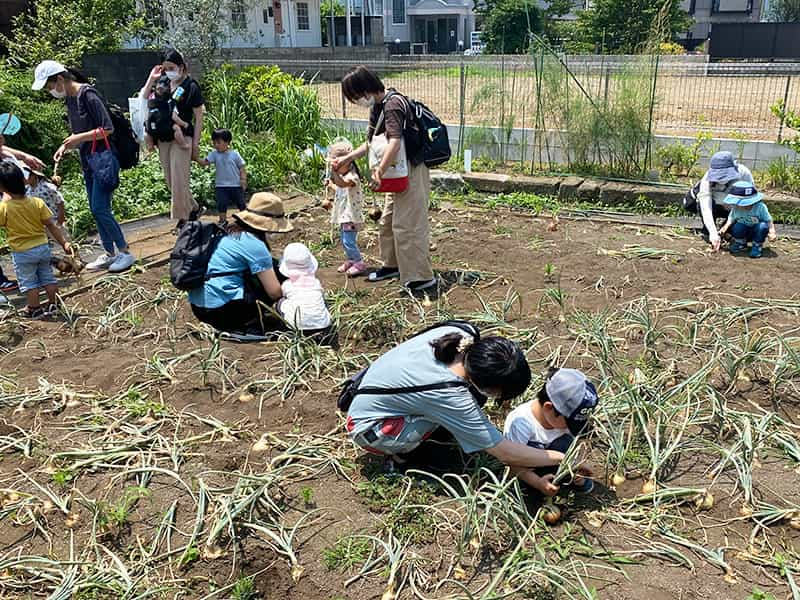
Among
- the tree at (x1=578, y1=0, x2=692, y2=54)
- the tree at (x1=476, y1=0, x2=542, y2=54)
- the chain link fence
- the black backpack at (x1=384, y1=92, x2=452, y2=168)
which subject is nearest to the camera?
the black backpack at (x1=384, y1=92, x2=452, y2=168)

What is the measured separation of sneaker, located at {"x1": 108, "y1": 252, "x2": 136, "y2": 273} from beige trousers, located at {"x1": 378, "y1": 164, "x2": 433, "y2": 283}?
232cm

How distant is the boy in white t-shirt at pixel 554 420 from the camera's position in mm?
2881

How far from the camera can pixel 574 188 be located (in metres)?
7.88

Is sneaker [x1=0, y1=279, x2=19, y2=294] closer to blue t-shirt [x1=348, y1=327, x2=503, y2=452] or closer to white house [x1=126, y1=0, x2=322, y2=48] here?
blue t-shirt [x1=348, y1=327, x2=503, y2=452]

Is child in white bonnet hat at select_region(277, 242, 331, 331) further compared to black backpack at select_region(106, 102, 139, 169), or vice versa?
black backpack at select_region(106, 102, 139, 169)

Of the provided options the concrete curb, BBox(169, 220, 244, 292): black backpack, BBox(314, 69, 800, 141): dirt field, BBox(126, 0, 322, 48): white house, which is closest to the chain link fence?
BBox(314, 69, 800, 141): dirt field

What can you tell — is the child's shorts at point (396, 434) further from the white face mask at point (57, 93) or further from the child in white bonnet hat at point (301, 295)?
the white face mask at point (57, 93)

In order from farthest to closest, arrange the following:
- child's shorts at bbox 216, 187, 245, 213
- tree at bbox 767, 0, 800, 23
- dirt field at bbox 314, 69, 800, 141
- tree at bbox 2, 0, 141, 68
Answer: tree at bbox 767, 0, 800, 23 < tree at bbox 2, 0, 141, 68 < dirt field at bbox 314, 69, 800, 141 < child's shorts at bbox 216, 187, 245, 213

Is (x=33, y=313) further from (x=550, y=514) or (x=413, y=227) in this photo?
(x=550, y=514)

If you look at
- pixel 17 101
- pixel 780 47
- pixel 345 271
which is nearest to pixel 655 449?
pixel 345 271

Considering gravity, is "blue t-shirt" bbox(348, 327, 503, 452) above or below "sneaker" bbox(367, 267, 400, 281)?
above

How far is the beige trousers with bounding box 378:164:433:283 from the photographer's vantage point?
524 centimetres

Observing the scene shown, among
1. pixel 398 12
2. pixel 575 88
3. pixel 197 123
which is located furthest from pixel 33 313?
pixel 398 12

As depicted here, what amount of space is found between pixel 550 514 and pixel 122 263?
441 centimetres
